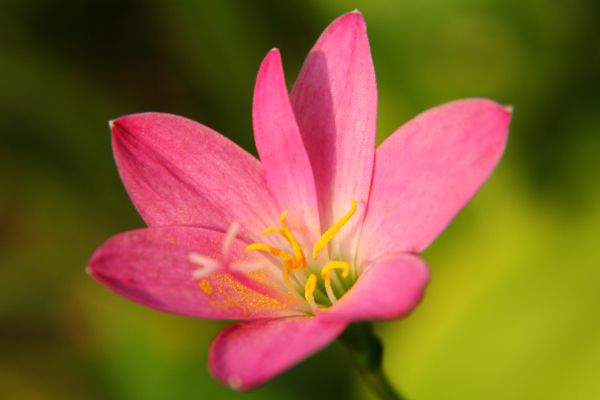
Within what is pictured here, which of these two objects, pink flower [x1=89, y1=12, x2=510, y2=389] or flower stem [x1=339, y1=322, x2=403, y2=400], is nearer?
pink flower [x1=89, y1=12, x2=510, y2=389]

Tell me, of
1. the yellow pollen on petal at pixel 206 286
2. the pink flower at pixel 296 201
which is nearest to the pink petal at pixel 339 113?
the pink flower at pixel 296 201

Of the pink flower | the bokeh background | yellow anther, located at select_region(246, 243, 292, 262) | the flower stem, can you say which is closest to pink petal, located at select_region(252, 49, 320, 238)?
the pink flower

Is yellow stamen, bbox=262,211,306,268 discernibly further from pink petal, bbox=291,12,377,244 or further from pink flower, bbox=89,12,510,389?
pink petal, bbox=291,12,377,244

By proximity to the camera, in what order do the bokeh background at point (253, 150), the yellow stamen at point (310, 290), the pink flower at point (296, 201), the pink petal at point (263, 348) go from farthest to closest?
the bokeh background at point (253, 150) < the yellow stamen at point (310, 290) < the pink flower at point (296, 201) < the pink petal at point (263, 348)

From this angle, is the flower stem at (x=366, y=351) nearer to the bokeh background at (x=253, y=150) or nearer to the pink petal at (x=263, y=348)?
the pink petal at (x=263, y=348)

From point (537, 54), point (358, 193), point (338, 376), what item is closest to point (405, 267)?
point (358, 193)

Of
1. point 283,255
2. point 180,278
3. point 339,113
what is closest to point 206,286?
point 180,278
